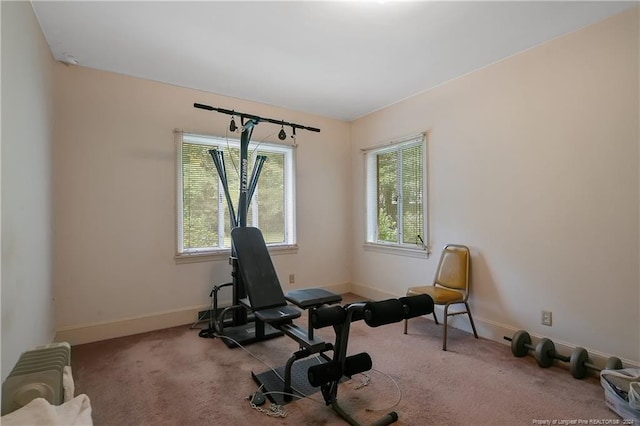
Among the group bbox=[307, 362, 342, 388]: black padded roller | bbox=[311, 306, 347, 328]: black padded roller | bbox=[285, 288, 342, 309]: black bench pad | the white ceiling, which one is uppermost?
the white ceiling

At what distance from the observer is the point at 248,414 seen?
6.20ft

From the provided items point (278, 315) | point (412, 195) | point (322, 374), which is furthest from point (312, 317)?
point (412, 195)

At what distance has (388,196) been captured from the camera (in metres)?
4.20

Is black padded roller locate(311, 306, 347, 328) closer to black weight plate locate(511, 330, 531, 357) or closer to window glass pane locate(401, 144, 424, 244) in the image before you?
black weight plate locate(511, 330, 531, 357)

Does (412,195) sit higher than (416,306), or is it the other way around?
(412,195)

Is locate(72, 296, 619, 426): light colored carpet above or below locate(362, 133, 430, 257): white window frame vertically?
below

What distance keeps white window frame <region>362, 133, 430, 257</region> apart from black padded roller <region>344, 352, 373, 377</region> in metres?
2.01

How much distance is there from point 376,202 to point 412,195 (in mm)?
669

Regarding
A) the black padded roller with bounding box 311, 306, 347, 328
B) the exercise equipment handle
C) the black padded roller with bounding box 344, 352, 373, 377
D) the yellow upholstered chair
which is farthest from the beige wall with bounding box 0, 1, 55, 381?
the yellow upholstered chair

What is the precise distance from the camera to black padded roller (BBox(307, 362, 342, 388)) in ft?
5.66

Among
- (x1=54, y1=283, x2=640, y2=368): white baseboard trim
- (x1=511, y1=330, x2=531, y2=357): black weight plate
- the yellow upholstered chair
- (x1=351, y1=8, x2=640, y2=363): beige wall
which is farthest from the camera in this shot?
the yellow upholstered chair

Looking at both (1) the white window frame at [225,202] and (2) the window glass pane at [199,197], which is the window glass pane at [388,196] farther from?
(2) the window glass pane at [199,197]

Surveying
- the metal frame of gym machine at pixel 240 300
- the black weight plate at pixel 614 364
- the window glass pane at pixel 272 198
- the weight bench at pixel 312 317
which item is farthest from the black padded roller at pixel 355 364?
the window glass pane at pixel 272 198

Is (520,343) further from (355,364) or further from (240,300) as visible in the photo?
(240,300)
